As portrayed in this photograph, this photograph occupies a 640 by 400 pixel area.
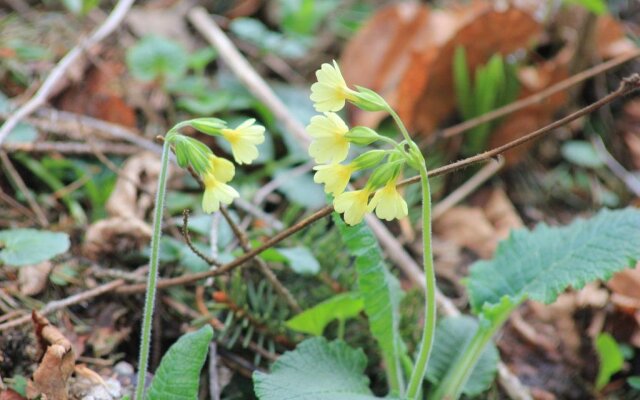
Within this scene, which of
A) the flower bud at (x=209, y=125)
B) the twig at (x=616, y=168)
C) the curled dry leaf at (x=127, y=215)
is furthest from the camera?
the twig at (x=616, y=168)

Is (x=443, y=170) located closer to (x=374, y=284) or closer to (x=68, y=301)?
(x=374, y=284)

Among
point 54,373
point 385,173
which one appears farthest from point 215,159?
point 54,373

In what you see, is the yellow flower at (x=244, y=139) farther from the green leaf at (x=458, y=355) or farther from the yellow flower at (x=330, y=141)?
the green leaf at (x=458, y=355)

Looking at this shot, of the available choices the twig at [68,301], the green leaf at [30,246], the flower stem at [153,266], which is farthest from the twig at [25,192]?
the flower stem at [153,266]

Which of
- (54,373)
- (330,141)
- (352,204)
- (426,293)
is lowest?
(54,373)

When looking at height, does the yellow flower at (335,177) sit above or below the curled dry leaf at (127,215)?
above

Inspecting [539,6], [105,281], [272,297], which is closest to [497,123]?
[539,6]

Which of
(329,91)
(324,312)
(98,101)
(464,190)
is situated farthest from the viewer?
(464,190)
